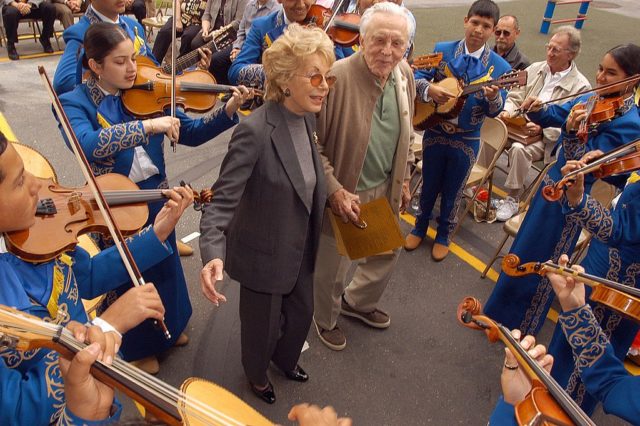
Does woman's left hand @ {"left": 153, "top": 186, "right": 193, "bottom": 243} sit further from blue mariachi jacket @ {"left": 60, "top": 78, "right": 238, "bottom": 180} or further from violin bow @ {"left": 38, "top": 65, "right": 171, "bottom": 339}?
blue mariachi jacket @ {"left": 60, "top": 78, "right": 238, "bottom": 180}

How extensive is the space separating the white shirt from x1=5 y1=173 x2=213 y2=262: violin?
10.4ft

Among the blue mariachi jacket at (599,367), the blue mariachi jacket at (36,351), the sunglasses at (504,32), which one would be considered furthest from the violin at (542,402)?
the sunglasses at (504,32)

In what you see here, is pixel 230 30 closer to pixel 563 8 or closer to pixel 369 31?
pixel 369 31

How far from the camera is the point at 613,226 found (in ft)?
6.83

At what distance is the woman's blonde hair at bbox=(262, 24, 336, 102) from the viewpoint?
1909 millimetres

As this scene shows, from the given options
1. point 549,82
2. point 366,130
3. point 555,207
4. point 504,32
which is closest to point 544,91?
point 549,82

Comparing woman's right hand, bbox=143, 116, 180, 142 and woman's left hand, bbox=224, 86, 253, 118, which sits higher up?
woman's left hand, bbox=224, 86, 253, 118

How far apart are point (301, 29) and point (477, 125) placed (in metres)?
1.83

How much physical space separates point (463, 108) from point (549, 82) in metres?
1.26

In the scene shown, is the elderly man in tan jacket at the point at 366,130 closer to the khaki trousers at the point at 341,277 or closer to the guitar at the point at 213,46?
the khaki trousers at the point at 341,277

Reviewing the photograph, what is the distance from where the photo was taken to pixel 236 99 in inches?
101

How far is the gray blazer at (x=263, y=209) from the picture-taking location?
187 cm

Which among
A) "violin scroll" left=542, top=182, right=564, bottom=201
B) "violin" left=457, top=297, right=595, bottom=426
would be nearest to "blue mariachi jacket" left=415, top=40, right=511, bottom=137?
"violin scroll" left=542, top=182, right=564, bottom=201

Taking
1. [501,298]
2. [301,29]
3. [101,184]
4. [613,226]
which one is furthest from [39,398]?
[501,298]
